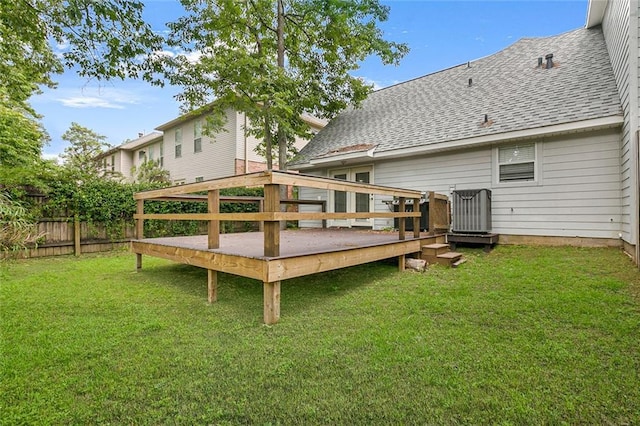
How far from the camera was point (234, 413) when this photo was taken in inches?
64.0

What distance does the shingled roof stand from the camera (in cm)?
599

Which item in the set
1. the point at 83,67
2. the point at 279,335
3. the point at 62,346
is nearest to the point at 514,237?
the point at 279,335

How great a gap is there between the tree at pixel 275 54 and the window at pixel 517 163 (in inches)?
209

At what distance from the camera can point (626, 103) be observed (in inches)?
189

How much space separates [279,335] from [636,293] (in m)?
3.87

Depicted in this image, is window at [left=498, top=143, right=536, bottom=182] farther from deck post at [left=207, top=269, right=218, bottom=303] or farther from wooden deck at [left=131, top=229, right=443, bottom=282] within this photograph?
deck post at [left=207, top=269, right=218, bottom=303]

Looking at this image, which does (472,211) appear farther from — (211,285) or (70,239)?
(70,239)

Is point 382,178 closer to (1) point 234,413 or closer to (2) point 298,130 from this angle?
(2) point 298,130

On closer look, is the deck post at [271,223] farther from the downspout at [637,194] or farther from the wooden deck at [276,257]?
the downspout at [637,194]

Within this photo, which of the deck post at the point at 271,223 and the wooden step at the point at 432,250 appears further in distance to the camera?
the wooden step at the point at 432,250

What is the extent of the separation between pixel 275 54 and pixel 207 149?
244 inches

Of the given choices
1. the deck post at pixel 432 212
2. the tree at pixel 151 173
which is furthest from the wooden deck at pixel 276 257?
the tree at pixel 151 173

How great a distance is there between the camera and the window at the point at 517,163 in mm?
6316

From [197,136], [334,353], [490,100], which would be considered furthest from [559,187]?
[197,136]
